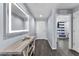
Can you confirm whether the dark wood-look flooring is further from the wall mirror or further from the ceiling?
the ceiling

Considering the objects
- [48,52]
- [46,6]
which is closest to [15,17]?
[46,6]

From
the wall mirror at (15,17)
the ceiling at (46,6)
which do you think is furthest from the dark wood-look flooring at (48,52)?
the ceiling at (46,6)

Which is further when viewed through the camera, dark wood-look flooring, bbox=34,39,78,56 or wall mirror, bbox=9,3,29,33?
dark wood-look flooring, bbox=34,39,78,56

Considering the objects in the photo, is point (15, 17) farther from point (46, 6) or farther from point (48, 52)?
point (48, 52)

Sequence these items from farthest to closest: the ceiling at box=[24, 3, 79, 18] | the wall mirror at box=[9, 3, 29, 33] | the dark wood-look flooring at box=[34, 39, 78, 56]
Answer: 1. the dark wood-look flooring at box=[34, 39, 78, 56]
2. the ceiling at box=[24, 3, 79, 18]
3. the wall mirror at box=[9, 3, 29, 33]

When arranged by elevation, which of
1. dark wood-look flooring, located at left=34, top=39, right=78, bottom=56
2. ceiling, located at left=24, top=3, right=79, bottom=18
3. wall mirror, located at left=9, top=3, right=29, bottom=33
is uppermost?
ceiling, located at left=24, top=3, right=79, bottom=18

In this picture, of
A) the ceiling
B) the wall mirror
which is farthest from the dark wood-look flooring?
the ceiling

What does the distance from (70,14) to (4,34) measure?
2.85 metres

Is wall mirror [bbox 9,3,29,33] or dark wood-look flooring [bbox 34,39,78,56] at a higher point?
wall mirror [bbox 9,3,29,33]

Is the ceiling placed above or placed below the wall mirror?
above

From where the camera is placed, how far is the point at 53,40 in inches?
142

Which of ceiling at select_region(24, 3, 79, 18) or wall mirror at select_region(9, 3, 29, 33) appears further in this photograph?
ceiling at select_region(24, 3, 79, 18)

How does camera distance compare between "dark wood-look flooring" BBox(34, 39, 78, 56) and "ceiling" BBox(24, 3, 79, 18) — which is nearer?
"ceiling" BBox(24, 3, 79, 18)

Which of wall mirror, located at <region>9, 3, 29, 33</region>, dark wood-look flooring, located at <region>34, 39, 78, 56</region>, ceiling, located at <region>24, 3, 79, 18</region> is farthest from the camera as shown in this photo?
dark wood-look flooring, located at <region>34, 39, 78, 56</region>
